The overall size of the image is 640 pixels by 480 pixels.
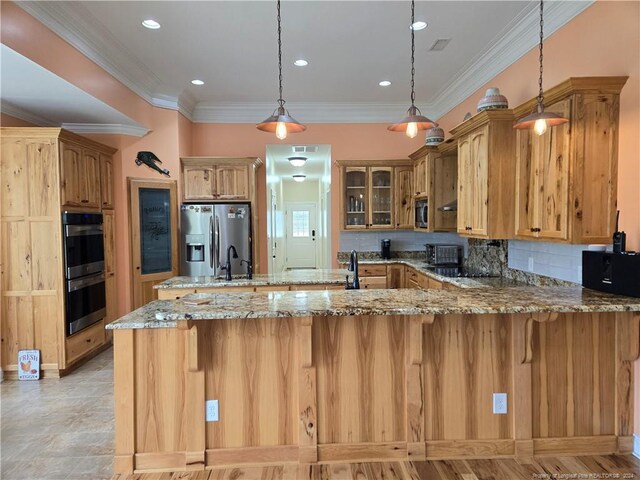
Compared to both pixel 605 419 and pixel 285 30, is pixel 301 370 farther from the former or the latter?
pixel 285 30

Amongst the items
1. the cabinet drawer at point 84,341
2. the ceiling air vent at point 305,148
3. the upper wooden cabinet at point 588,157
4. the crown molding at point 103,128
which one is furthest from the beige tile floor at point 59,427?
the ceiling air vent at point 305,148

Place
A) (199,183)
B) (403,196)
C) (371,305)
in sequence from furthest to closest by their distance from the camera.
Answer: (403,196)
(199,183)
(371,305)

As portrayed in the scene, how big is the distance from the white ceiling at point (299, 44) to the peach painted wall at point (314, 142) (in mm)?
455

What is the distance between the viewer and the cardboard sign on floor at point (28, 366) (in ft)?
12.4

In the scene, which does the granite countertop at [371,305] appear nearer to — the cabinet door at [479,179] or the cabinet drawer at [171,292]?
the cabinet door at [479,179]

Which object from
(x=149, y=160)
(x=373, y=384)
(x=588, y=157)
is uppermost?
(x=149, y=160)

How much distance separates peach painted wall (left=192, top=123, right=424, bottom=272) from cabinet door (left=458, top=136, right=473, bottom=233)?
2.11 metres

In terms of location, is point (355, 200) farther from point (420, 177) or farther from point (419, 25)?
point (419, 25)

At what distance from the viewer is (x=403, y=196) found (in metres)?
5.74

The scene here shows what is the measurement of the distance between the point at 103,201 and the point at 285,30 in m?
2.93

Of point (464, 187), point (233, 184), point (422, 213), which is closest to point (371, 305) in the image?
point (464, 187)

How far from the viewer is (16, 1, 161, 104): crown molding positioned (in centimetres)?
302

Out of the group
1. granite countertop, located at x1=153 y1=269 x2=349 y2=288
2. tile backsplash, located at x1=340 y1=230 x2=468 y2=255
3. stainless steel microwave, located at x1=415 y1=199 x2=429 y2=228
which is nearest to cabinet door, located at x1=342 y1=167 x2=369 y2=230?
tile backsplash, located at x1=340 y1=230 x2=468 y2=255

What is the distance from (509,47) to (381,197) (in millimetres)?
2591
